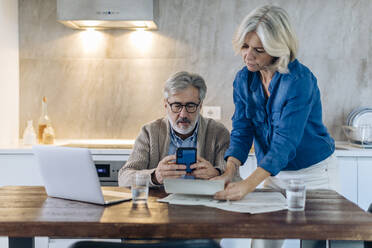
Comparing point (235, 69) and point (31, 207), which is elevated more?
point (235, 69)

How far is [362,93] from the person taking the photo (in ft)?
10.6

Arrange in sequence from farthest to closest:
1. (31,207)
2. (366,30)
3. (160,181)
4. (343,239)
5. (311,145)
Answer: (366,30) → (311,145) → (160,181) → (31,207) → (343,239)

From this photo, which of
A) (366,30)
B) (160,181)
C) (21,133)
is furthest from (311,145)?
(21,133)

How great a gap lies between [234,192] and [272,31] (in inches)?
24.9

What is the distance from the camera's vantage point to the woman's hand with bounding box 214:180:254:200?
4.76 ft

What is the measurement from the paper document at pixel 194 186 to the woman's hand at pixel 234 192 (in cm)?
3

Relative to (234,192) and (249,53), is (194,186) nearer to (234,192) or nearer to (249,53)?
(234,192)

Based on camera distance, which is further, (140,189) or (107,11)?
(107,11)

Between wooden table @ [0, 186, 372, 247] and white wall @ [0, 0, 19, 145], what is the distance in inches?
74.4

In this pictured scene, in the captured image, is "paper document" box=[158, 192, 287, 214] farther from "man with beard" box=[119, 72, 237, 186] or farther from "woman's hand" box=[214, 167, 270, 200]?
"man with beard" box=[119, 72, 237, 186]

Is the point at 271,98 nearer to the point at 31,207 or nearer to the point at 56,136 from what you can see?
the point at 31,207

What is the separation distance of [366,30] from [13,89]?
2.77m

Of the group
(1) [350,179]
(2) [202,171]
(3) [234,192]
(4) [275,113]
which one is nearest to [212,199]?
(3) [234,192]

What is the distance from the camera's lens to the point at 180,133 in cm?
209
